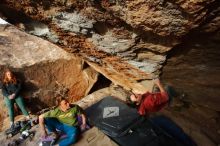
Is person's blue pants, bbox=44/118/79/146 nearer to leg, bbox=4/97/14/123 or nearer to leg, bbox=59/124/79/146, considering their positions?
leg, bbox=59/124/79/146

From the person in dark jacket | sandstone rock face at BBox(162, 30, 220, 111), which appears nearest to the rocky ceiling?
sandstone rock face at BBox(162, 30, 220, 111)

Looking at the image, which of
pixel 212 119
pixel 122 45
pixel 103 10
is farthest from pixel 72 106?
pixel 212 119

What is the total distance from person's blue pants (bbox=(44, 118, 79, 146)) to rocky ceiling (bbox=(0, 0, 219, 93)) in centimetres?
159

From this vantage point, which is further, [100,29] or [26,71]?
[26,71]

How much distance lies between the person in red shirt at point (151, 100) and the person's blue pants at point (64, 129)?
1.32 meters

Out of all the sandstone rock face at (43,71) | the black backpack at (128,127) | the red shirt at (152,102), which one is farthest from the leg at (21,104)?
the red shirt at (152,102)

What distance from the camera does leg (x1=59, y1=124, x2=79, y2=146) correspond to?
17.6ft

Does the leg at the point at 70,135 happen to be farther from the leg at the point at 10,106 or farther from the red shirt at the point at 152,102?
the leg at the point at 10,106

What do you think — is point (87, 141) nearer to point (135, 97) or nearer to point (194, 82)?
point (135, 97)

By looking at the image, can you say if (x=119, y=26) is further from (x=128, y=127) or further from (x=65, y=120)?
(x=65, y=120)

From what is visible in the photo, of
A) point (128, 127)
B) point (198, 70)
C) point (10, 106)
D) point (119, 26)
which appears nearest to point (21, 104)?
point (10, 106)

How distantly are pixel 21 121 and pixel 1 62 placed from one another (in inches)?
67.3

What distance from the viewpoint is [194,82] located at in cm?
517

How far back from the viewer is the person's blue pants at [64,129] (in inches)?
212
